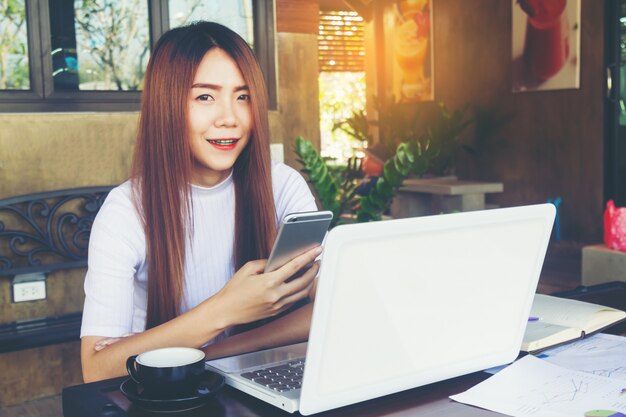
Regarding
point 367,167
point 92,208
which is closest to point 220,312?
point 92,208

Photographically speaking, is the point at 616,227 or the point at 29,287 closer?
the point at 29,287

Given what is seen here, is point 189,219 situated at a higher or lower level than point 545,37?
lower

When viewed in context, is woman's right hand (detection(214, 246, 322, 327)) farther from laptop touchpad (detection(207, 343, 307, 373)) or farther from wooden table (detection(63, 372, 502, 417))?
wooden table (detection(63, 372, 502, 417))

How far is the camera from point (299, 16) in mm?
4285

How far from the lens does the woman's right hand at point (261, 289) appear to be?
3.94 feet

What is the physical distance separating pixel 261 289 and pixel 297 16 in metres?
3.30

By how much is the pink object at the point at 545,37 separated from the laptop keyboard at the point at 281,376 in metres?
5.96

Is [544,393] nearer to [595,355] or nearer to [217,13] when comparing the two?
[595,355]

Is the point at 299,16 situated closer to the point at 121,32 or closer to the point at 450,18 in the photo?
the point at 121,32

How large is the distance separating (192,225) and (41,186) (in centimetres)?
204

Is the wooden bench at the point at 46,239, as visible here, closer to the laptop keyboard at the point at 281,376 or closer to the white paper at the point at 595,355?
the laptop keyboard at the point at 281,376

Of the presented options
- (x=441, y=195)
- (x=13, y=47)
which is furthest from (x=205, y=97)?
(x=441, y=195)

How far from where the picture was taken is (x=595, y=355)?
1.24 meters

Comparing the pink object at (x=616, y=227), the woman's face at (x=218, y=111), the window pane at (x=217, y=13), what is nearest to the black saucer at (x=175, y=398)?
the woman's face at (x=218, y=111)
